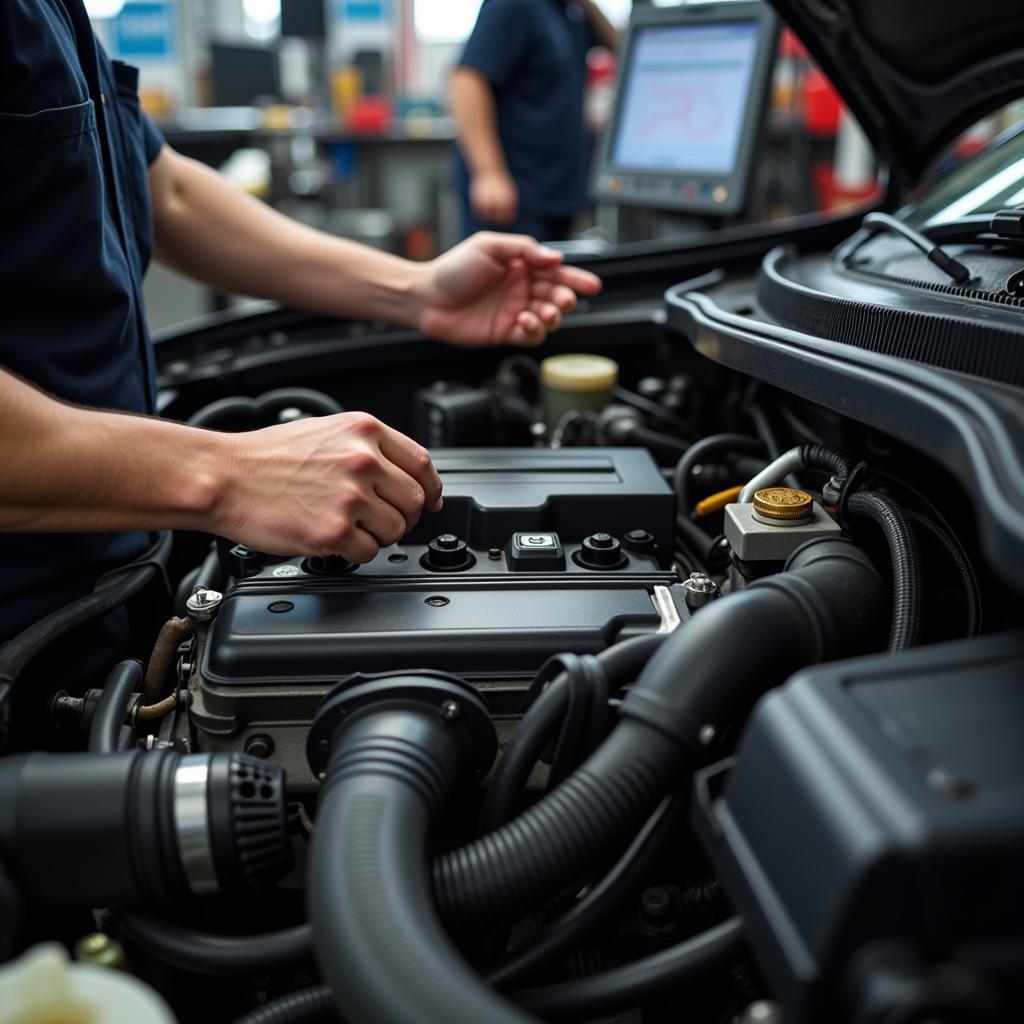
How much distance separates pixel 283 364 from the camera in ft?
4.09

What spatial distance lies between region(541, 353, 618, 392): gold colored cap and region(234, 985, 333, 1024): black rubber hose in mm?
769

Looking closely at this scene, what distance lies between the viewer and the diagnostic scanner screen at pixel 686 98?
1.93 meters

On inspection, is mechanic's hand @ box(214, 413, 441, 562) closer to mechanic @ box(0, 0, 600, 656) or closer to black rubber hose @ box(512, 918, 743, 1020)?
mechanic @ box(0, 0, 600, 656)

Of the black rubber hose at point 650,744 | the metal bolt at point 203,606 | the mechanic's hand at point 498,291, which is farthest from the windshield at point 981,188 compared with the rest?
the metal bolt at point 203,606

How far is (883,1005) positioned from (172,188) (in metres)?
1.22

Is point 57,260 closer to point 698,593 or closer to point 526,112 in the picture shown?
point 698,593

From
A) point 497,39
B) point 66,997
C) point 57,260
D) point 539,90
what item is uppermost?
point 497,39

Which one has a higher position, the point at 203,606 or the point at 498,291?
the point at 498,291

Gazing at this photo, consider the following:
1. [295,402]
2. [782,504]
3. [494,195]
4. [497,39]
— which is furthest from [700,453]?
[497,39]

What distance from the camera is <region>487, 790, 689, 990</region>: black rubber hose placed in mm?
551

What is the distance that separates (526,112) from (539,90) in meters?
0.07

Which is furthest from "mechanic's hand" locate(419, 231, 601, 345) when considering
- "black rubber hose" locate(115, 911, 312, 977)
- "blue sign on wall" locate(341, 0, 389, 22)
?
"blue sign on wall" locate(341, 0, 389, 22)

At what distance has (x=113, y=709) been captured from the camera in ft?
2.18

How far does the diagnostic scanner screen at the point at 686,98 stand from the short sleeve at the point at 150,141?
1.11m
